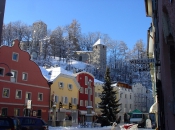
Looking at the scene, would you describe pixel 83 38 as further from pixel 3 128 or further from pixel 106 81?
pixel 3 128

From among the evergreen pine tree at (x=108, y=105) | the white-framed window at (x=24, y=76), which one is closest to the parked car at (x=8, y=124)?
the white-framed window at (x=24, y=76)

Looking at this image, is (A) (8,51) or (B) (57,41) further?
(B) (57,41)

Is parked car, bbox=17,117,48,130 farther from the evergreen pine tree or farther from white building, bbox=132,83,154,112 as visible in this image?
white building, bbox=132,83,154,112

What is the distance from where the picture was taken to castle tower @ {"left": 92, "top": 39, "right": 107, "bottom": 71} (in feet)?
332

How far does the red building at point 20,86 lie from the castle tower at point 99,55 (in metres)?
58.7

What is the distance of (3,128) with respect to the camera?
11.7 m

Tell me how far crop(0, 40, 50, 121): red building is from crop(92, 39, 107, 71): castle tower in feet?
193

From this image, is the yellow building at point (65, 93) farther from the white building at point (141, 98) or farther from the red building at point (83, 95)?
the white building at point (141, 98)

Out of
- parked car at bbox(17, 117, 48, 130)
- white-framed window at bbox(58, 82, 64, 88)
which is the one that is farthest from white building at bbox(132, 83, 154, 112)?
parked car at bbox(17, 117, 48, 130)

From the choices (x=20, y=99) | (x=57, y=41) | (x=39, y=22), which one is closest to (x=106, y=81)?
(x=20, y=99)

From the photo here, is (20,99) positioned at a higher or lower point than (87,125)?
higher

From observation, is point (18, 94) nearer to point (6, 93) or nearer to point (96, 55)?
point (6, 93)

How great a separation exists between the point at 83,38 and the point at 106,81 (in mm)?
78069

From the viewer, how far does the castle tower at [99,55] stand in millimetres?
101062
